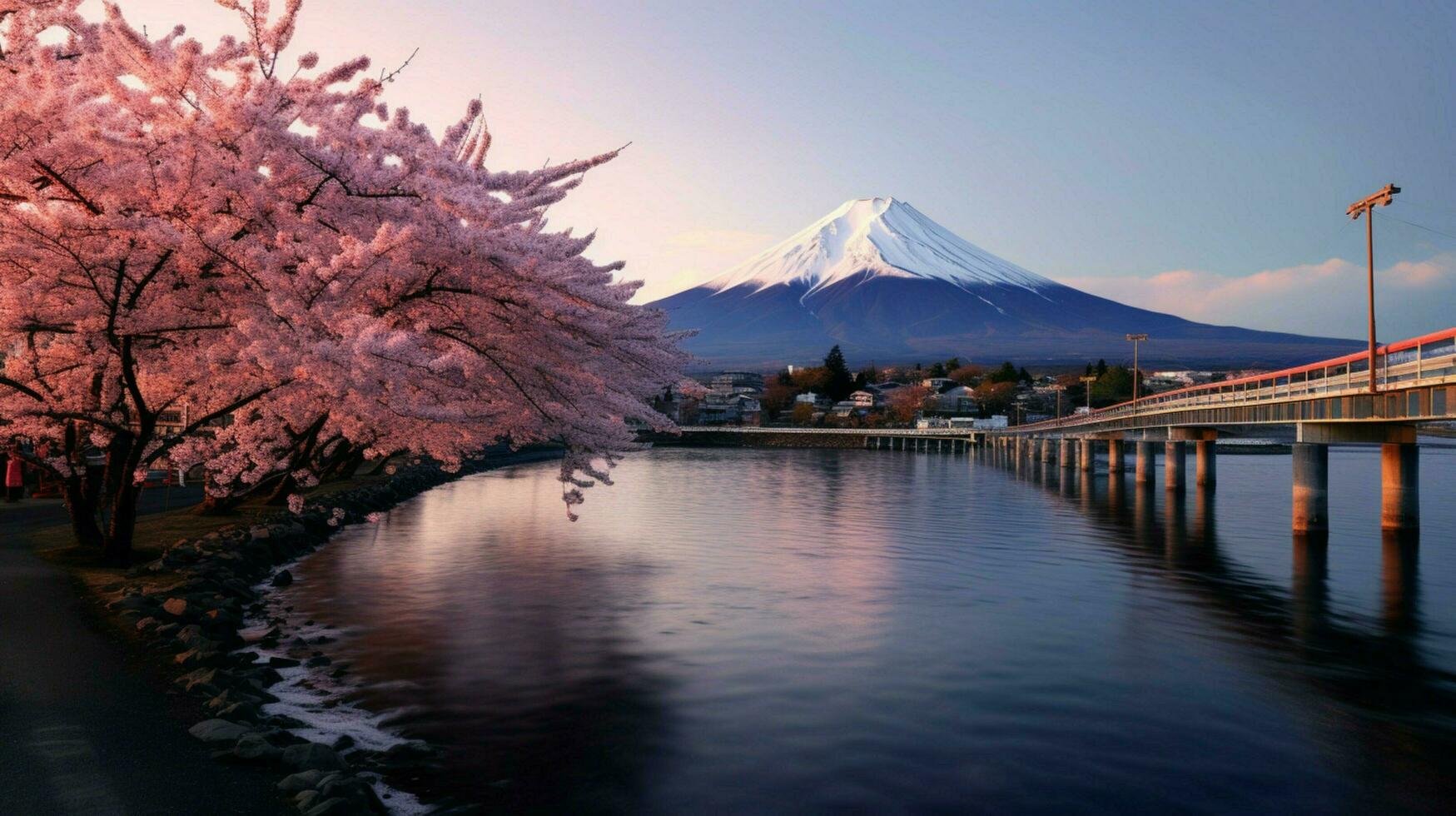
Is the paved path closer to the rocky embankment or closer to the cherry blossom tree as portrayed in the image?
the rocky embankment

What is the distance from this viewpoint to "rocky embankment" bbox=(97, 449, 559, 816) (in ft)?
32.4

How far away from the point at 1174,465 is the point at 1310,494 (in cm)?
2442

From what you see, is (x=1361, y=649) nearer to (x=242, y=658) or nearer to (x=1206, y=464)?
(x=242, y=658)

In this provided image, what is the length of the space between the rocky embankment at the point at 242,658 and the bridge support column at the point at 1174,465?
52588 mm

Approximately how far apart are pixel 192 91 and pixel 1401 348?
104 ft

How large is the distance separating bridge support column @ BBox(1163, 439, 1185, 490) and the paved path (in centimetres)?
6057

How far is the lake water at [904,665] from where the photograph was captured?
11.9 m

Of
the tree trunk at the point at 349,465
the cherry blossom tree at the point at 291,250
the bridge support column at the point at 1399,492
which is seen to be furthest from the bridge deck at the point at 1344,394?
Result: the tree trunk at the point at 349,465

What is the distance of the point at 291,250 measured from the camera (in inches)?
510

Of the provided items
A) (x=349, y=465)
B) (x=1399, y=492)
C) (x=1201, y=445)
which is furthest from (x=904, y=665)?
(x=1201, y=445)

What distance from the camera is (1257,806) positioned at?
11242 millimetres

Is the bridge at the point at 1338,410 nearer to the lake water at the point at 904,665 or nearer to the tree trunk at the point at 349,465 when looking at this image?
the lake water at the point at 904,665

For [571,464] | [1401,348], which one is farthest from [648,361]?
[1401,348]

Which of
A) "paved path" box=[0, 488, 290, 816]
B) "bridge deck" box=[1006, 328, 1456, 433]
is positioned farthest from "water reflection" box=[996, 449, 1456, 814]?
"paved path" box=[0, 488, 290, 816]
